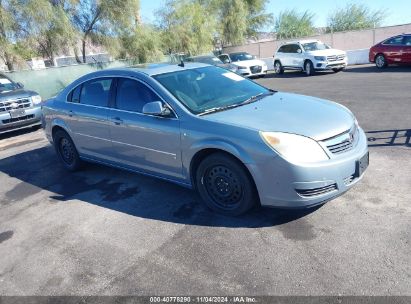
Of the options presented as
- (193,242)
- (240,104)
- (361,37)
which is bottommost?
(193,242)

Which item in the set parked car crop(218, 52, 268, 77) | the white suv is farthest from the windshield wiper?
parked car crop(218, 52, 268, 77)

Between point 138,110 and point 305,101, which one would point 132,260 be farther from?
point 305,101

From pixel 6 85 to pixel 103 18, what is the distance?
11.8m

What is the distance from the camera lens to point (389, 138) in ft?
20.4

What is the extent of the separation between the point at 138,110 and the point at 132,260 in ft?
6.25

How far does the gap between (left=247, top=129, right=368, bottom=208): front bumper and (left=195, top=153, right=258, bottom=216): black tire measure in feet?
0.50

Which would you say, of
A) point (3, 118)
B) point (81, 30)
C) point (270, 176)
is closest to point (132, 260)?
point (270, 176)

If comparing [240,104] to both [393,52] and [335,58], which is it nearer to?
[335,58]

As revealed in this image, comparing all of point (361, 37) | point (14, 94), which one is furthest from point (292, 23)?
point (14, 94)

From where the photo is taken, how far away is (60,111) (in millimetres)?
5953

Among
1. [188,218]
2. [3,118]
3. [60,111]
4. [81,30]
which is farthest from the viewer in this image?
[81,30]

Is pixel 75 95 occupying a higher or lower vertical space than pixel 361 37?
lower

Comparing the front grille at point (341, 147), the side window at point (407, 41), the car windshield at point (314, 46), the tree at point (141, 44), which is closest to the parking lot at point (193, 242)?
the front grille at point (341, 147)

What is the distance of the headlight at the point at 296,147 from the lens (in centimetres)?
342
